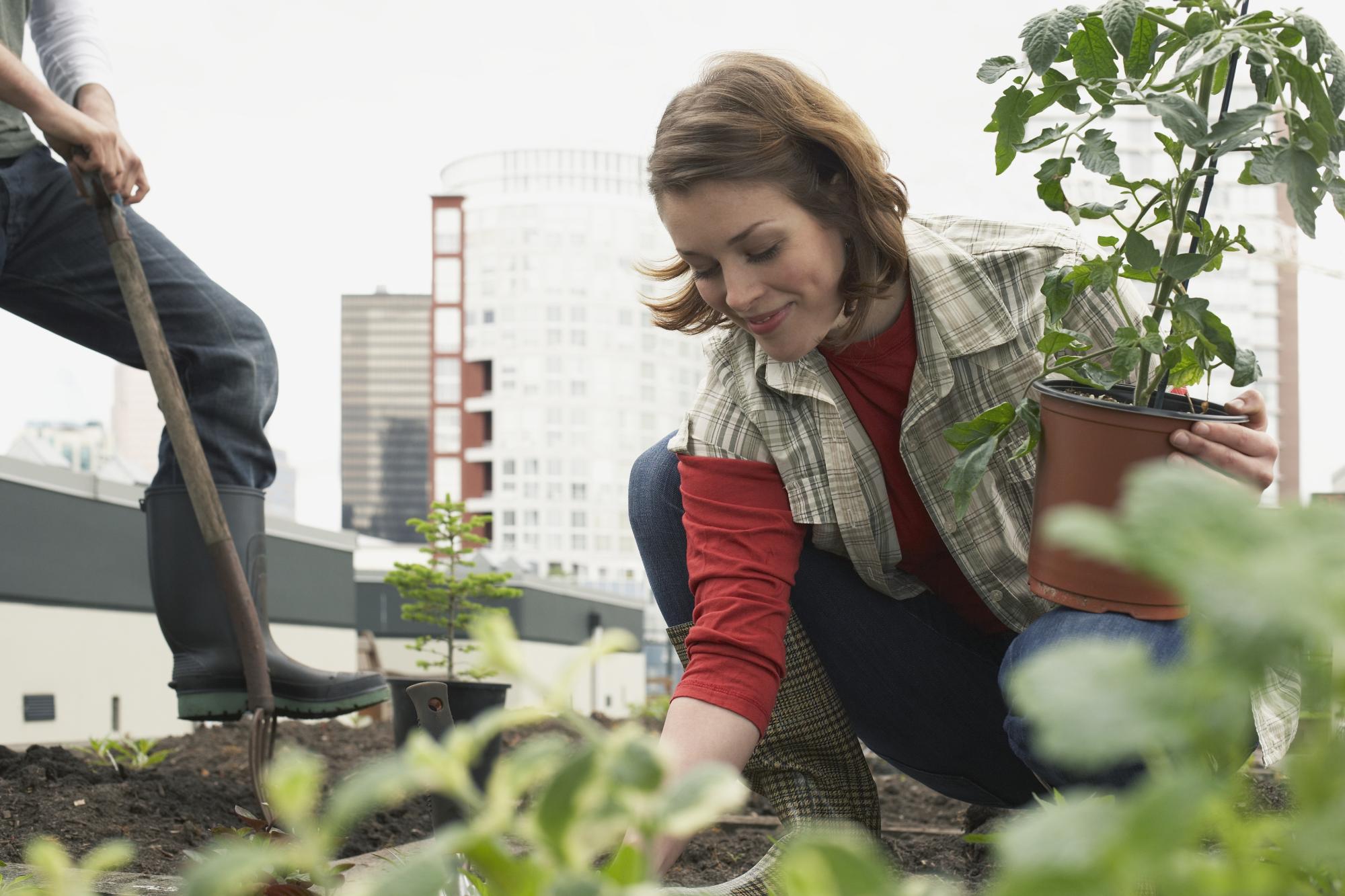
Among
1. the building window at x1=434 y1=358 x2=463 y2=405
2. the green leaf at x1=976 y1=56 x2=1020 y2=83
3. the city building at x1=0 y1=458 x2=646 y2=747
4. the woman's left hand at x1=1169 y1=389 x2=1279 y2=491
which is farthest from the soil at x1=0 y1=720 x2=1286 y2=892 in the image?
the building window at x1=434 y1=358 x2=463 y2=405

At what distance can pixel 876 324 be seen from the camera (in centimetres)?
159

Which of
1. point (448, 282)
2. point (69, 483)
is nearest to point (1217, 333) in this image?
point (69, 483)

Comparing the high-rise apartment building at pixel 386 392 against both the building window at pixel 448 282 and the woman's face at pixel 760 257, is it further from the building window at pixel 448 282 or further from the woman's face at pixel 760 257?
the woman's face at pixel 760 257

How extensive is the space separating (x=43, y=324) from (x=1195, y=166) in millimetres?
1750

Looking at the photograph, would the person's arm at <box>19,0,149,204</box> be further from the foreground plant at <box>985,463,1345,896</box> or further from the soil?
the foreground plant at <box>985,463,1345,896</box>

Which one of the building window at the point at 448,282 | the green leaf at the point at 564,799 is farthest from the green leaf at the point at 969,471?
the building window at the point at 448,282

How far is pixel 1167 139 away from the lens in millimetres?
1095

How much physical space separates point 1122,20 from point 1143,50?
0.09 metres

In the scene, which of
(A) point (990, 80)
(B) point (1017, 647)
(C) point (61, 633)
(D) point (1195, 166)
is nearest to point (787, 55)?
(A) point (990, 80)

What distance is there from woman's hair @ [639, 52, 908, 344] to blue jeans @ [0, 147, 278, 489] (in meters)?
0.89

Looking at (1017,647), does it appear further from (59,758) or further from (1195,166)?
(59,758)

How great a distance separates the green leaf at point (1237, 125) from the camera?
0.94m

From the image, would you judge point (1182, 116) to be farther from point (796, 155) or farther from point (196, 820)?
point (196, 820)

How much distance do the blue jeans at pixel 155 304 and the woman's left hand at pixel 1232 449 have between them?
1.49m
